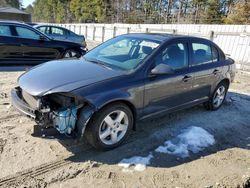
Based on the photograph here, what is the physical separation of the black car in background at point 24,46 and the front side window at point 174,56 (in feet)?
18.1

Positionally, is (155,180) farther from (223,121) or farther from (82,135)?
(223,121)

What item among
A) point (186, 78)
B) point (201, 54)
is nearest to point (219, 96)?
point (201, 54)

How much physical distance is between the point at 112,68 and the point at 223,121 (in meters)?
2.71

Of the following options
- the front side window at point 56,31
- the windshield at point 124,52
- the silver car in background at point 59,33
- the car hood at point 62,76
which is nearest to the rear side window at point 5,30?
the windshield at point 124,52

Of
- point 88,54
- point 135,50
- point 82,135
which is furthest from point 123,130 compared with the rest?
point 88,54

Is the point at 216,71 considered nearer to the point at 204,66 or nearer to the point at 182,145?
the point at 204,66

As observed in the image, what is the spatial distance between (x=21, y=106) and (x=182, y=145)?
95.8 inches

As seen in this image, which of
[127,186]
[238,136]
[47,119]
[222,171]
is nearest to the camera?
[127,186]

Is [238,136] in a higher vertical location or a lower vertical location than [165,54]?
lower

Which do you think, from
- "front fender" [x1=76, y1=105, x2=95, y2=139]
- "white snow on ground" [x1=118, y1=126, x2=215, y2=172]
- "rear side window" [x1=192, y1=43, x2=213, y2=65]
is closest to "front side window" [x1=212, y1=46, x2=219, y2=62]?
"rear side window" [x1=192, y1=43, x2=213, y2=65]

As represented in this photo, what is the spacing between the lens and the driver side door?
4234 mm

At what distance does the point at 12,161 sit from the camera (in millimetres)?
3512

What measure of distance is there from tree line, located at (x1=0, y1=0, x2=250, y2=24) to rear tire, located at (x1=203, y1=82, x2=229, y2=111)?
23.0 meters

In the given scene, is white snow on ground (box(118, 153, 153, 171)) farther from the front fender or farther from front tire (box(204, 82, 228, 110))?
front tire (box(204, 82, 228, 110))
